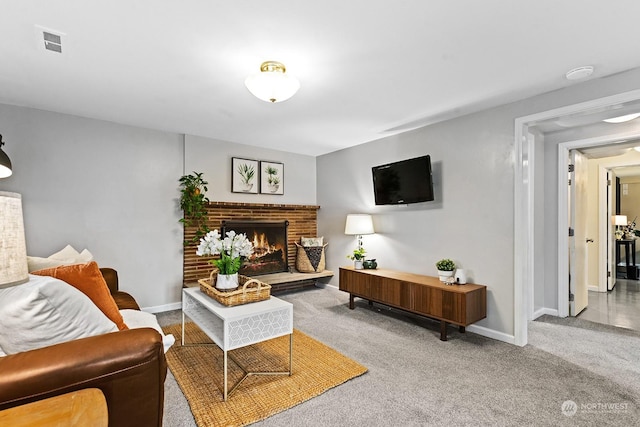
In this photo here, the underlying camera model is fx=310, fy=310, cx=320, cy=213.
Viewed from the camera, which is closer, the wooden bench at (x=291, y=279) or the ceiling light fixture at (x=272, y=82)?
the ceiling light fixture at (x=272, y=82)

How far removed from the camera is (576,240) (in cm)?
374

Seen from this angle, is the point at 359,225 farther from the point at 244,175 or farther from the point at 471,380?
the point at 471,380

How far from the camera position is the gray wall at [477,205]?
2.96 meters

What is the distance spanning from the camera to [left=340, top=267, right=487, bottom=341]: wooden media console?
2.89m

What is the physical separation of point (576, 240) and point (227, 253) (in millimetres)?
4033

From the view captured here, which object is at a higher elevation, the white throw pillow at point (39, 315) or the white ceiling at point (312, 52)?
the white ceiling at point (312, 52)

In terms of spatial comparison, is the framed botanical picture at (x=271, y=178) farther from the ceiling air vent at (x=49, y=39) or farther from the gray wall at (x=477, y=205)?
the ceiling air vent at (x=49, y=39)

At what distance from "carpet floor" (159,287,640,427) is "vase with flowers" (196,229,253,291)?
78cm

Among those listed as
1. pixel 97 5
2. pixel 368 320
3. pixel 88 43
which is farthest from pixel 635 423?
pixel 88 43

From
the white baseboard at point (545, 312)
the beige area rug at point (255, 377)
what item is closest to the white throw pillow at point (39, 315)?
the beige area rug at point (255, 377)

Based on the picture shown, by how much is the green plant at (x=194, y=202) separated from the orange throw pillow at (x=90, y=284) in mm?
2150

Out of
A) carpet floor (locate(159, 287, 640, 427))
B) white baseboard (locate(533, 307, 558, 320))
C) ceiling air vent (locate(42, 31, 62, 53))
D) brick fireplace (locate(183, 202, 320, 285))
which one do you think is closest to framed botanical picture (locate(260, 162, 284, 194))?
brick fireplace (locate(183, 202, 320, 285))

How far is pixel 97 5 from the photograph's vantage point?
1642 mm

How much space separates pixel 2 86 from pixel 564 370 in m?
5.15
